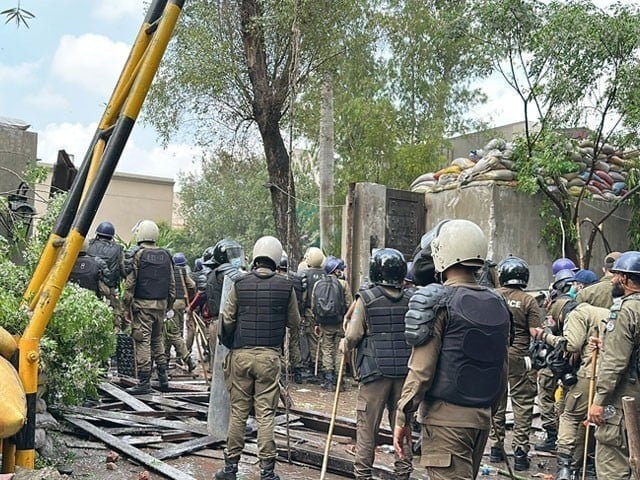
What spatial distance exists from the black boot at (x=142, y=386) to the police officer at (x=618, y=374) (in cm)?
592

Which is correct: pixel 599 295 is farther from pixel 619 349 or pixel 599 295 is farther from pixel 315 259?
pixel 315 259

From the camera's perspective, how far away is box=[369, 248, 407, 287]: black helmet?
20.4ft

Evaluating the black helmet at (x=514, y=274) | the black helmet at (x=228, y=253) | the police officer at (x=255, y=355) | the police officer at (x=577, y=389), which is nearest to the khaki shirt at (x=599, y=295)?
the police officer at (x=577, y=389)

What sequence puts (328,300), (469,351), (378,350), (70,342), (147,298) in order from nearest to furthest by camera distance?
(469,351), (378,350), (70,342), (147,298), (328,300)

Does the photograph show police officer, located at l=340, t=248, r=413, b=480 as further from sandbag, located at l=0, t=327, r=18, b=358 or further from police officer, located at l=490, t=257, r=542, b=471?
sandbag, located at l=0, t=327, r=18, b=358

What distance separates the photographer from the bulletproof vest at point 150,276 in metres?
9.59

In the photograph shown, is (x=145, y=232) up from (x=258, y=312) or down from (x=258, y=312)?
up

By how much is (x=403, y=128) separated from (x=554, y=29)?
1190 centimetres

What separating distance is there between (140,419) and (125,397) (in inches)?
38.7

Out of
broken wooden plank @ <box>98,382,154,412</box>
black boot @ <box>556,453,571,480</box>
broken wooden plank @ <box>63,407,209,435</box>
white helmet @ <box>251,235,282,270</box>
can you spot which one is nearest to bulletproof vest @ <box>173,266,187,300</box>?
broken wooden plank @ <box>98,382,154,412</box>

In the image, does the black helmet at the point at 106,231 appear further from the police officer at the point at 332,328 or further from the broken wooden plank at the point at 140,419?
the broken wooden plank at the point at 140,419

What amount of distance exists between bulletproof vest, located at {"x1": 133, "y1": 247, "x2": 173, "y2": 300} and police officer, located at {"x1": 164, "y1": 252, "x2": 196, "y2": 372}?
1.77 meters

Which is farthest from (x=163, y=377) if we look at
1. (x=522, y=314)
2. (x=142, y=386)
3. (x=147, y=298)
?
(x=522, y=314)

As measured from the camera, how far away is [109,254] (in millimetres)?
10562
